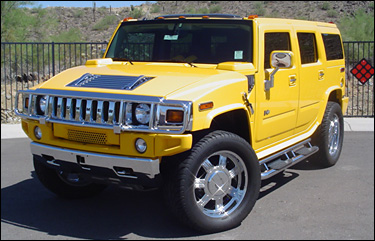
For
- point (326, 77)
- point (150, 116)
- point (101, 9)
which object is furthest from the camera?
point (101, 9)

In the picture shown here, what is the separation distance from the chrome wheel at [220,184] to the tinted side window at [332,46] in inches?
124

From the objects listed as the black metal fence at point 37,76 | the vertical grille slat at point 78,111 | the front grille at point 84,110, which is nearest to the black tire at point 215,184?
the front grille at point 84,110

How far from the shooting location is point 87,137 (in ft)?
15.5

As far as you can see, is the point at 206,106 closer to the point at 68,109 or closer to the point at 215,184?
the point at 215,184

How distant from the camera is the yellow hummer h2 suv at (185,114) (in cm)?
444

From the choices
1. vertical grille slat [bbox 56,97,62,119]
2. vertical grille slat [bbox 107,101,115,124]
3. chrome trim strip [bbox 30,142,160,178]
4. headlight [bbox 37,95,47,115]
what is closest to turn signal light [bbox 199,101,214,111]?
chrome trim strip [bbox 30,142,160,178]

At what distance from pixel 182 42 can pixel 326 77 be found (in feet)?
7.84

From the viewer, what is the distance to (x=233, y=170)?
16.5 ft

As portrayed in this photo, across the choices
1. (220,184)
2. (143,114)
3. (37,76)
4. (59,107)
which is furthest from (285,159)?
(37,76)

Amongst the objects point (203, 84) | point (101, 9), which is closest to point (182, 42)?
point (203, 84)

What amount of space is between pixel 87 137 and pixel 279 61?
221cm

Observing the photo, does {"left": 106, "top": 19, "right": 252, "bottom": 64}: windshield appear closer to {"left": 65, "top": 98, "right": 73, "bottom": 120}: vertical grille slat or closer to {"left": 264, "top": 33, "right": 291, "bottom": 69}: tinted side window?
{"left": 264, "top": 33, "right": 291, "bottom": 69}: tinted side window

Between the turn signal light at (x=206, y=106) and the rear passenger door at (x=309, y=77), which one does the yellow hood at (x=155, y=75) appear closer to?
the turn signal light at (x=206, y=106)

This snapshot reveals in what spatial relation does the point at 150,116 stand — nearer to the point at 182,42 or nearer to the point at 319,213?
the point at 182,42
